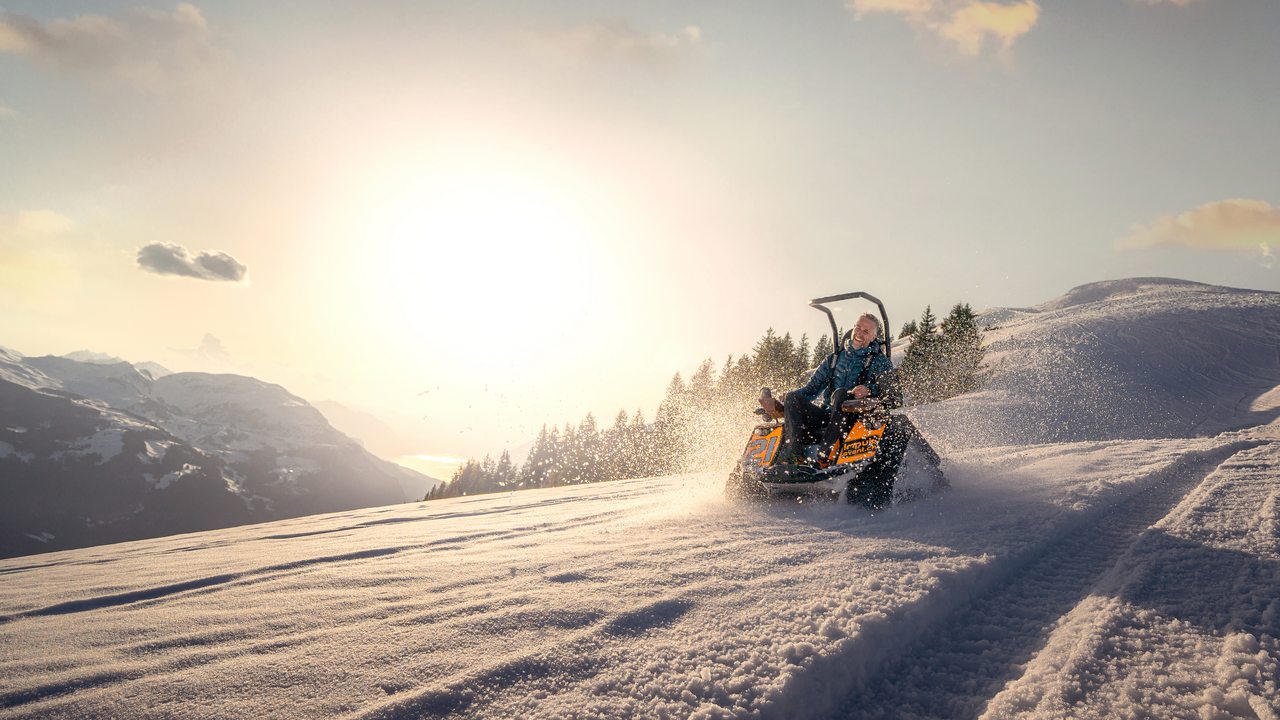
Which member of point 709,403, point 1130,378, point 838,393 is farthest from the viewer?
point 709,403

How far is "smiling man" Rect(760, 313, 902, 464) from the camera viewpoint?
556 cm

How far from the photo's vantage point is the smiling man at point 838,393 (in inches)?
219

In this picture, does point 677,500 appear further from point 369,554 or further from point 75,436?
point 75,436

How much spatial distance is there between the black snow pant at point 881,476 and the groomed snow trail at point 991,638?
4.61ft

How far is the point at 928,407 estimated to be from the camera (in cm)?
1538

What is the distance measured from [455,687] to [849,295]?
6.06 metres

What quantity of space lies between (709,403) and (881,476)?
148 ft

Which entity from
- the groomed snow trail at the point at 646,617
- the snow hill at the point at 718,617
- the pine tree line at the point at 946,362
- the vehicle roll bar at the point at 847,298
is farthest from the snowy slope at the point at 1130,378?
the groomed snow trail at the point at 646,617

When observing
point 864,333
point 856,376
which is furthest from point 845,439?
point 864,333

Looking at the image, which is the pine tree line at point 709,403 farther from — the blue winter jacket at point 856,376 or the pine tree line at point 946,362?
the blue winter jacket at point 856,376

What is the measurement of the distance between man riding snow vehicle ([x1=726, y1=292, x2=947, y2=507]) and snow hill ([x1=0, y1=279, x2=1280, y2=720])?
33 cm

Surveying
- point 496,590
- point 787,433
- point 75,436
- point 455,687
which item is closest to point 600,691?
point 455,687

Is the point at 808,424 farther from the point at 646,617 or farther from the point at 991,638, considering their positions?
the point at 646,617

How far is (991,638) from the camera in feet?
8.36
